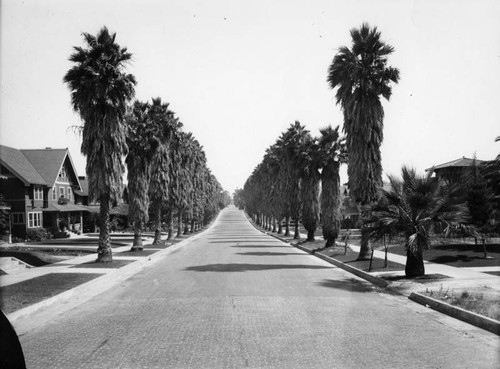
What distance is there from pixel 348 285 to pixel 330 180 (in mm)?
18114

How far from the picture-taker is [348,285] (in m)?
16.5

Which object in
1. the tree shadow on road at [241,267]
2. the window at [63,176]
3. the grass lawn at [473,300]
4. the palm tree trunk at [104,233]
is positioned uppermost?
the window at [63,176]

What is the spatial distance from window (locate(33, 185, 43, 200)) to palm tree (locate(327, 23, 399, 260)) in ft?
108

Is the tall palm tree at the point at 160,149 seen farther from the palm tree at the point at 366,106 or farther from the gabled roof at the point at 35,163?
the palm tree at the point at 366,106

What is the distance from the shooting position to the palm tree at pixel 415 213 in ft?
53.0

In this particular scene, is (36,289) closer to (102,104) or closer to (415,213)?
(102,104)

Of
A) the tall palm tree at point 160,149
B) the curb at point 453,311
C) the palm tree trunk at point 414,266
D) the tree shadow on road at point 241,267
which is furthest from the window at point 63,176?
the palm tree trunk at point 414,266

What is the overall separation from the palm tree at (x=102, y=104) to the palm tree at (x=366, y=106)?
36.8 ft

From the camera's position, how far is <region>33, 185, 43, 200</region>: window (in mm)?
45737

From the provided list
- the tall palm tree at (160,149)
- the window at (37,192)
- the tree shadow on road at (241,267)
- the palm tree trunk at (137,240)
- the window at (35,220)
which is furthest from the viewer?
the window at (37,192)

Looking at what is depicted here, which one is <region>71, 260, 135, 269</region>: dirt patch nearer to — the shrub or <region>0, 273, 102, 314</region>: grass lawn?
<region>0, 273, 102, 314</region>: grass lawn

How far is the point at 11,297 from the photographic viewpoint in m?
13.7

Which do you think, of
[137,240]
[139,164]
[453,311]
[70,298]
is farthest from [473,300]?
[139,164]

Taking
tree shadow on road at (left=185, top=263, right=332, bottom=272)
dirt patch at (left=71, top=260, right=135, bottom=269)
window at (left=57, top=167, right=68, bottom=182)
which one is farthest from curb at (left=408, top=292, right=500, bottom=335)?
window at (left=57, top=167, right=68, bottom=182)
